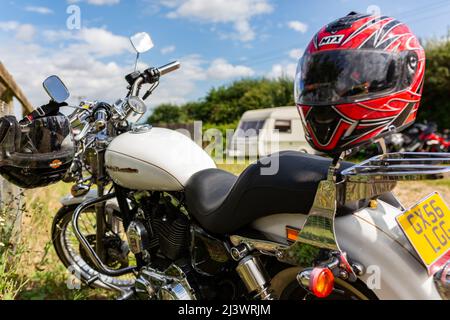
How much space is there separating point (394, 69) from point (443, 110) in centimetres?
1570

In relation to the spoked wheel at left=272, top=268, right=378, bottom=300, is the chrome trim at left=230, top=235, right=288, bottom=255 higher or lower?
higher

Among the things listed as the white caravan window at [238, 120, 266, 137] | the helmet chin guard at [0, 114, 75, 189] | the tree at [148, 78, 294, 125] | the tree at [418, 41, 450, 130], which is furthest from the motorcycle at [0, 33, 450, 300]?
the tree at [148, 78, 294, 125]

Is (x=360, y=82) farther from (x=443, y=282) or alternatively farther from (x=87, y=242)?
(x=87, y=242)

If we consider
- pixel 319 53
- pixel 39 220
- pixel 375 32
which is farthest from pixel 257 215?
pixel 39 220

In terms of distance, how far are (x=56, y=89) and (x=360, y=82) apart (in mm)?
1602

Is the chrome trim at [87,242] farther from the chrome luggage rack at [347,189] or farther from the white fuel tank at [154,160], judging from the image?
the chrome luggage rack at [347,189]

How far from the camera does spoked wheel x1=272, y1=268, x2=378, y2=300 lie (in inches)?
63.6

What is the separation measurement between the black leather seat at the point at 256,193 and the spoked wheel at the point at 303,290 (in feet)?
0.94

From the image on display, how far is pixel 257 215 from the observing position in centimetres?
178

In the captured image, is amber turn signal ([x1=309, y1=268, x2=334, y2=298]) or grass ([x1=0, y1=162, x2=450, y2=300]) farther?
grass ([x1=0, y1=162, x2=450, y2=300])

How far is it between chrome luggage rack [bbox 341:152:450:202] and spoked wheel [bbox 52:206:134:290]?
1604mm

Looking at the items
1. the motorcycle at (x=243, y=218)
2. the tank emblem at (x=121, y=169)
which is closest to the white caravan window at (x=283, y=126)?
the motorcycle at (x=243, y=218)

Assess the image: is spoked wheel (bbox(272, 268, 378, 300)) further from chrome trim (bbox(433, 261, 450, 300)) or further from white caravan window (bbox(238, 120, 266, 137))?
white caravan window (bbox(238, 120, 266, 137))
